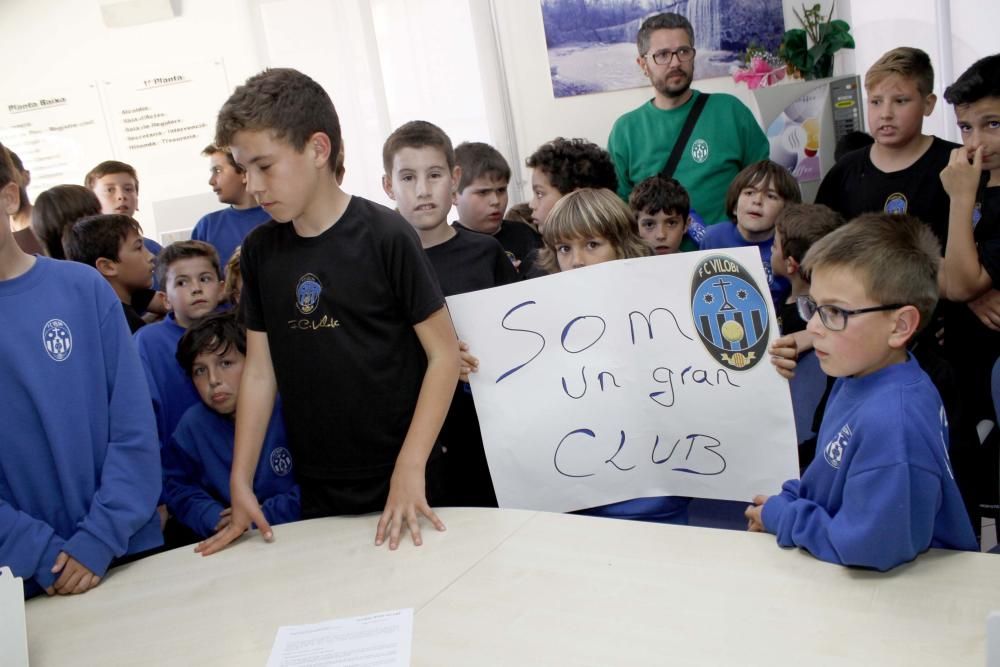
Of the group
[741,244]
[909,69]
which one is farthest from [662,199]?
[909,69]

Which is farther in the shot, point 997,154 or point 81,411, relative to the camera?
point 997,154

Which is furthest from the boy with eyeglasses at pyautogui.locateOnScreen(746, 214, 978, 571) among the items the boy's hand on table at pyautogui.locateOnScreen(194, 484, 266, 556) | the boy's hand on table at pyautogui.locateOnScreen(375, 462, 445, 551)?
the boy's hand on table at pyautogui.locateOnScreen(194, 484, 266, 556)

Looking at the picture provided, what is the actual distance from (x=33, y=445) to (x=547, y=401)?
114cm

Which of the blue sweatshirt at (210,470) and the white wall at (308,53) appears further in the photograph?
the white wall at (308,53)

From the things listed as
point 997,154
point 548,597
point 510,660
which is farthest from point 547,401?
point 997,154

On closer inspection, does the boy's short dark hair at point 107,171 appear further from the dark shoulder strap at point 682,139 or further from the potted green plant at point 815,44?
the potted green plant at point 815,44

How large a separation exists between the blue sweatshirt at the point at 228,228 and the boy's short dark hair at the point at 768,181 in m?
2.04

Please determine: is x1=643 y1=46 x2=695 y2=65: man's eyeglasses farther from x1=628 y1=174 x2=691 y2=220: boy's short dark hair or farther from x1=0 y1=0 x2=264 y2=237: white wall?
x1=0 y1=0 x2=264 y2=237: white wall

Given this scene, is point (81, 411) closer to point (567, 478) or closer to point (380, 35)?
point (567, 478)

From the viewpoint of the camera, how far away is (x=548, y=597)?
1325mm

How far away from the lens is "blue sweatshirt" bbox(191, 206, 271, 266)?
3746 millimetres

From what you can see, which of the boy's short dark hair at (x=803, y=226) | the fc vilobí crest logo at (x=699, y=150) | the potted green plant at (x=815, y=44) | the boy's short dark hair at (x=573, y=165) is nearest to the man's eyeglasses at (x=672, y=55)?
the fc vilobí crest logo at (x=699, y=150)

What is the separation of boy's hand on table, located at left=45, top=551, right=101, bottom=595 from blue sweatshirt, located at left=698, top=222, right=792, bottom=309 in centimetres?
206

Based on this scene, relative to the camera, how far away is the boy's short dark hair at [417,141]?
254cm
